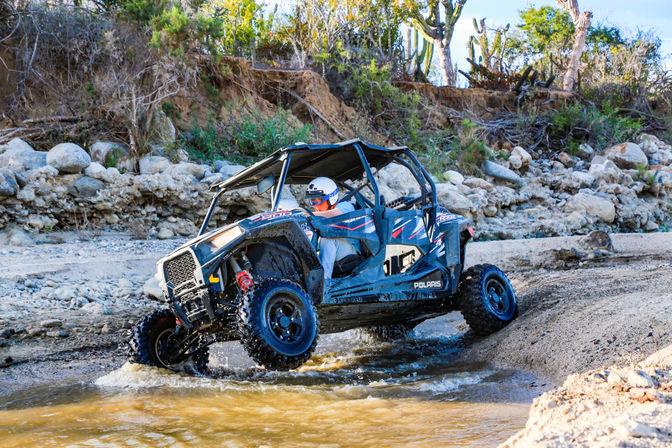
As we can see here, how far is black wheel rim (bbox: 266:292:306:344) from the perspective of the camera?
4559 mm

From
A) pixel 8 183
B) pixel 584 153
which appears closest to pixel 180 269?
pixel 8 183

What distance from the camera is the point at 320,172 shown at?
6504mm

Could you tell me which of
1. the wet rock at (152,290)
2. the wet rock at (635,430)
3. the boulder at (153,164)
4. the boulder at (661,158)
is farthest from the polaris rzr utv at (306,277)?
the boulder at (661,158)

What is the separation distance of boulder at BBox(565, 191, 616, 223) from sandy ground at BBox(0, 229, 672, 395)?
5.87 metres

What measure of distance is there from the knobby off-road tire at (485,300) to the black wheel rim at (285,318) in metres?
2.42

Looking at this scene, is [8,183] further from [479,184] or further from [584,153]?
[584,153]

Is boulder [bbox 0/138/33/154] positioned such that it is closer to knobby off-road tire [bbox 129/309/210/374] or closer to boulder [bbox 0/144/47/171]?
boulder [bbox 0/144/47/171]

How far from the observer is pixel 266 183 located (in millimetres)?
5770

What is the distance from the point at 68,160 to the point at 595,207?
13.1 metres

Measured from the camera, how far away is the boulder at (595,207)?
1686 cm

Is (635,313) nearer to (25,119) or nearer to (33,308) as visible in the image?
(33,308)

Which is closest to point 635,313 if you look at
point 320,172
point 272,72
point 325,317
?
point 325,317

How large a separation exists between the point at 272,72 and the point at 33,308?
1444 centimetres

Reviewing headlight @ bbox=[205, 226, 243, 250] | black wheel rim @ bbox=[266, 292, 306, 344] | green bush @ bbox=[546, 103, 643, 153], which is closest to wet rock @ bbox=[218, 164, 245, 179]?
headlight @ bbox=[205, 226, 243, 250]
